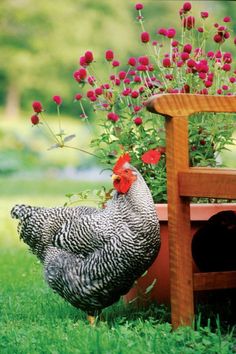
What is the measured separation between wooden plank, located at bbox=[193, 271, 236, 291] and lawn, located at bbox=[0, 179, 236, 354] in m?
0.15

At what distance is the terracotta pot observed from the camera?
3.91 metres

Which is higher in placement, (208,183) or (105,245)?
(208,183)

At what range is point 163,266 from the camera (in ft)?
13.1

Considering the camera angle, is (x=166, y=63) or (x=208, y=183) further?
(x=166, y=63)

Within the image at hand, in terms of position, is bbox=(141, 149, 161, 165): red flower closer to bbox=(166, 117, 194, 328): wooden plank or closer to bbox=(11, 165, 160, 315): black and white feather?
bbox=(11, 165, 160, 315): black and white feather

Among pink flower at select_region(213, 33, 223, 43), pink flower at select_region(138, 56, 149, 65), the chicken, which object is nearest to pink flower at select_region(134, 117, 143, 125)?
pink flower at select_region(138, 56, 149, 65)

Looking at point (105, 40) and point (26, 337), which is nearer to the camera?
point (26, 337)

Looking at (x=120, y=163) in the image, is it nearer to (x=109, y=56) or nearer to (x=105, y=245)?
(x=105, y=245)

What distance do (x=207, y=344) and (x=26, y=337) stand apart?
0.65 metres

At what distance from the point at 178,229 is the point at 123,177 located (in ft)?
1.02

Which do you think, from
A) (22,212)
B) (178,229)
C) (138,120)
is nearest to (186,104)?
(178,229)

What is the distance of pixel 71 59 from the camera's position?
21.9 metres

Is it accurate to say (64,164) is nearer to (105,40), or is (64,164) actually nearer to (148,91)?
(105,40)

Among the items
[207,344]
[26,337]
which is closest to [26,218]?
[26,337]
